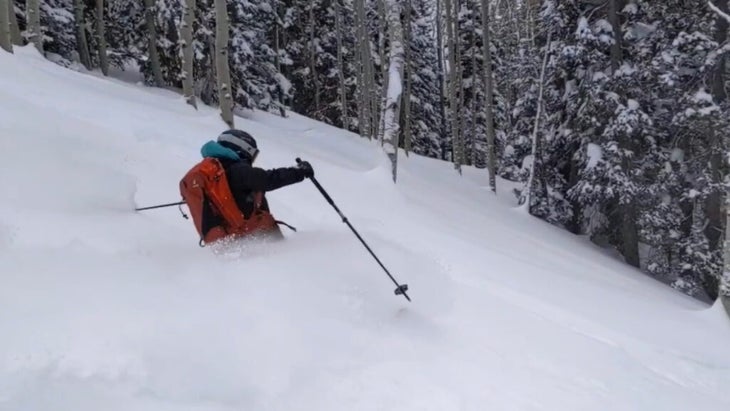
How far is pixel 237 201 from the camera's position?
505 cm

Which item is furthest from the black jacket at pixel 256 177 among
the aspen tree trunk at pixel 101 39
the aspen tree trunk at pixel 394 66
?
the aspen tree trunk at pixel 101 39

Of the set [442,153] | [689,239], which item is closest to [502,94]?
[442,153]

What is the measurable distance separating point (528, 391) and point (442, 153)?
33355 mm

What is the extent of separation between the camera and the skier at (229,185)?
489 cm

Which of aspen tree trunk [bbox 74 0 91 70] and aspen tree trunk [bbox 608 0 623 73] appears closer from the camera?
aspen tree trunk [bbox 608 0 623 73]

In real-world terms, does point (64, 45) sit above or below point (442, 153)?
above

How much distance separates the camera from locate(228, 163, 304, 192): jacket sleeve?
192 inches

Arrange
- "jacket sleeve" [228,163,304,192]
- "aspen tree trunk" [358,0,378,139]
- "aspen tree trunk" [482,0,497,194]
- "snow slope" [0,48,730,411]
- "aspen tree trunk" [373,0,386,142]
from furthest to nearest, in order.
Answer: "aspen tree trunk" [358,0,378,139] < "aspen tree trunk" [482,0,497,194] < "aspen tree trunk" [373,0,386,142] < "jacket sleeve" [228,163,304,192] < "snow slope" [0,48,730,411]

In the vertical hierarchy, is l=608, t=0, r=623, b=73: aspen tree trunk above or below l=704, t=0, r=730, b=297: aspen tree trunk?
above

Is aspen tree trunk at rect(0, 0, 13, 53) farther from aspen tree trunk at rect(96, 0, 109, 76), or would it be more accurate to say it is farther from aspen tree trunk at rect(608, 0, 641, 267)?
aspen tree trunk at rect(608, 0, 641, 267)

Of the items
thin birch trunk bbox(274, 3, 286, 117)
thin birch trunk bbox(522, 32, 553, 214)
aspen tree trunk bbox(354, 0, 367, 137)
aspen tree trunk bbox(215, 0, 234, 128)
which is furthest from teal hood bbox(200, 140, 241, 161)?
thin birch trunk bbox(274, 3, 286, 117)

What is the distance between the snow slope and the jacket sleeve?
620mm

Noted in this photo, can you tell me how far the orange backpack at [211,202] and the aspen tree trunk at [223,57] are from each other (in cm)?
783

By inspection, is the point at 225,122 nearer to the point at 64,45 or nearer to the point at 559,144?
the point at 559,144
